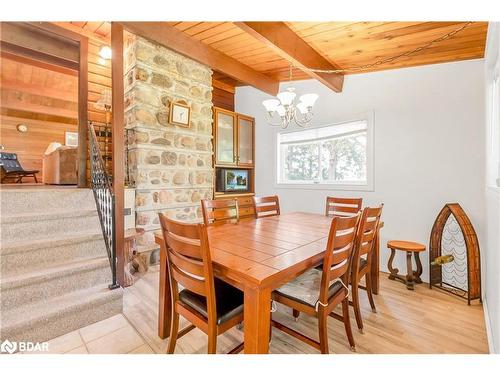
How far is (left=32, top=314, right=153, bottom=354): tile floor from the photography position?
1592 mm

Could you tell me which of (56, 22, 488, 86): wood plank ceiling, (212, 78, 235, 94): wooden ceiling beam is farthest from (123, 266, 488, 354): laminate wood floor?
(212, 78, 235, 94): wooden ceiling beam

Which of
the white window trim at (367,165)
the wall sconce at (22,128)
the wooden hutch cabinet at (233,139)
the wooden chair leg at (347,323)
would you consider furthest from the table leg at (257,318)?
the wall sconce at (22,128)

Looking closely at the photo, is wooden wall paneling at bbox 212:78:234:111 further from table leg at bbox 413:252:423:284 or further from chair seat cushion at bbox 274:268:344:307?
table leg at bbox 413:252:423:284

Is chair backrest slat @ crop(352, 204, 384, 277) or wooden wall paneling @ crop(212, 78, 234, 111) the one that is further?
wooden wall paneling @ crop(212, 78, 234, 111)

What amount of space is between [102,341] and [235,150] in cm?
309

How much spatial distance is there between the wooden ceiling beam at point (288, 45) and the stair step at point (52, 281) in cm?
240

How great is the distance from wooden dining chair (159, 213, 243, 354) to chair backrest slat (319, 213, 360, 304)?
488 millimetres

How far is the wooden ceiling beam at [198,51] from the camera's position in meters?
2.63

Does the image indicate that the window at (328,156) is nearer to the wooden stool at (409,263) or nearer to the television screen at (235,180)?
the television screen at (235,180)

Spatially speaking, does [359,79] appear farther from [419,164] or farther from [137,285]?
[137,285]

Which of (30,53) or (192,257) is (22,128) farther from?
(192,257)

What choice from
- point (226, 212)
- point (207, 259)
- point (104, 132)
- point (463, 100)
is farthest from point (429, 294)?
point (104, 132)

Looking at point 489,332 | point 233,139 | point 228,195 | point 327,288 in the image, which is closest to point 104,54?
point 233,139

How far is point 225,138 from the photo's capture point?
3.98m
